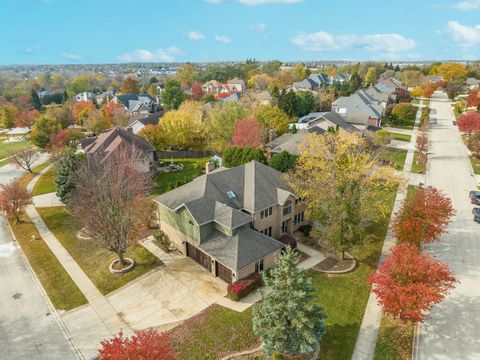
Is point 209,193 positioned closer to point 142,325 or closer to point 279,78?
point 142,325

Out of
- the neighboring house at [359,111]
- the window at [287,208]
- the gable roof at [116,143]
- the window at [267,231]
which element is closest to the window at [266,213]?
the window at [267,231]

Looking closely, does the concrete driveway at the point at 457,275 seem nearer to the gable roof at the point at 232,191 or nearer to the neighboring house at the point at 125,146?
the gable roof at the point at 232,191

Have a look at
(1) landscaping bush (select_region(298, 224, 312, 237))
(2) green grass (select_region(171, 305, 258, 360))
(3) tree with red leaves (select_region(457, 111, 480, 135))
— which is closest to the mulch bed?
(1) landscaping bush (select_region(298, 224, 312, 237))

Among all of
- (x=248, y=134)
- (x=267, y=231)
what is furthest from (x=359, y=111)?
(x=267, y=231)

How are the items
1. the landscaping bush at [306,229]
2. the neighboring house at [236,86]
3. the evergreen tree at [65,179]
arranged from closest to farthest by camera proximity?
the landscaping bush at [306,229] < the evergreen tree at [65,179] < the neighboring house at [236,86]

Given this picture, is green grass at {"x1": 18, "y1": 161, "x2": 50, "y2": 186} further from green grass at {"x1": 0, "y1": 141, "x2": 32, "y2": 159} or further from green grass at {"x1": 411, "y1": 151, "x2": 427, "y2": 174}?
green grass at {"x1": 411, "y1": 151, "x2": 427, "y2": 174}

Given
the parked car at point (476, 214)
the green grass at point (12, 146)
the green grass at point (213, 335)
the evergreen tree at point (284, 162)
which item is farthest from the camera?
the green grass at point (12, 146)
